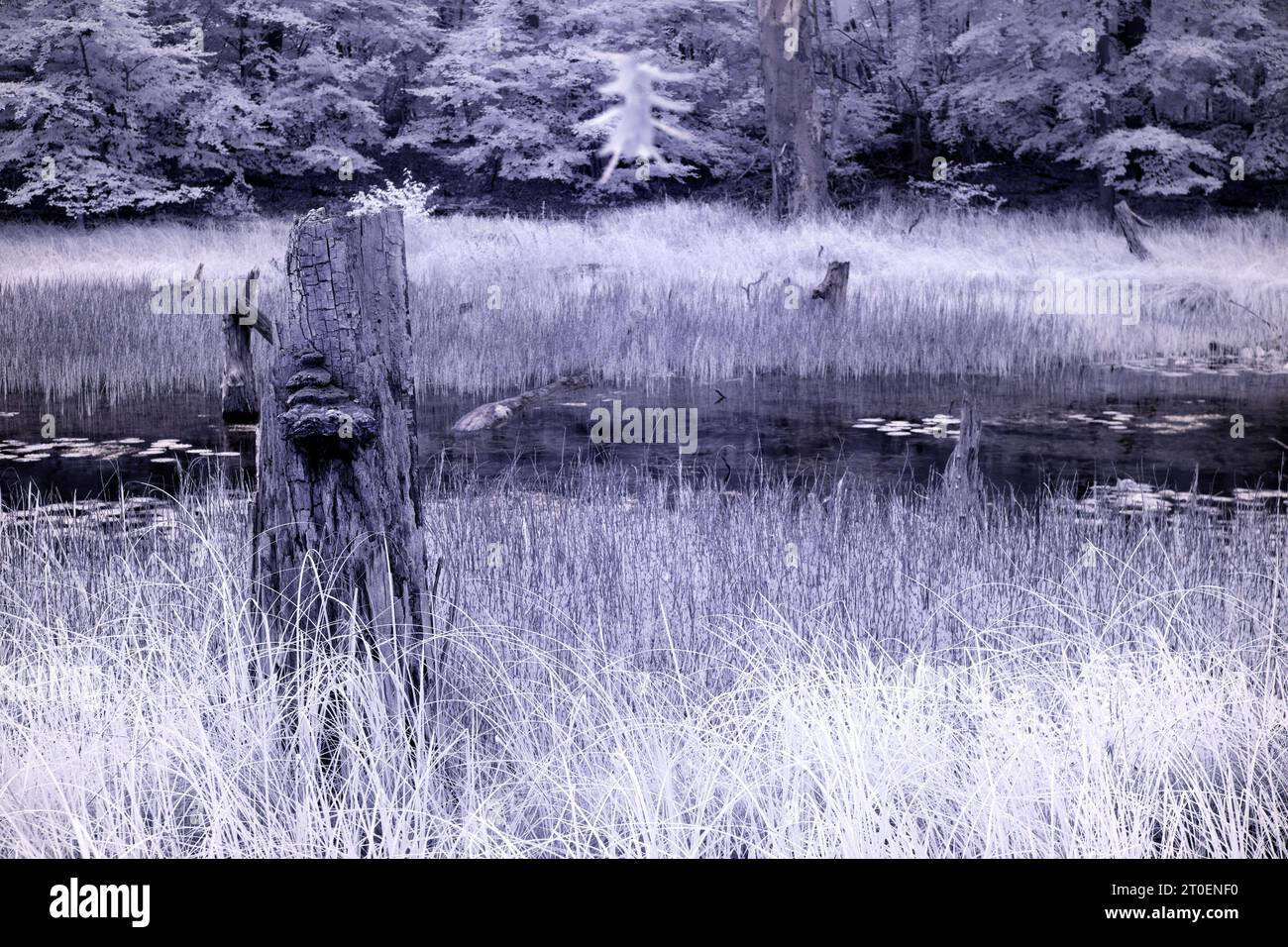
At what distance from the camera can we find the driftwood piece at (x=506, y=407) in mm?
3357

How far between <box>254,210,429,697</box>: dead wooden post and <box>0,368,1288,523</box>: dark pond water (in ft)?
4.03

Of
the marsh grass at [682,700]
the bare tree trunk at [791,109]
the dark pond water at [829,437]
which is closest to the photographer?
the marsh grass at [682,700]

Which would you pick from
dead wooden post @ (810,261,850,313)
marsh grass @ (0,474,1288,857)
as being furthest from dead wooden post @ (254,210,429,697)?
dead wooden post @ (810,261,850,313)

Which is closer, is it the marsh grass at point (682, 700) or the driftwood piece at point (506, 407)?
the marsh grass at point (682, 700)

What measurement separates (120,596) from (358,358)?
1.23 meters

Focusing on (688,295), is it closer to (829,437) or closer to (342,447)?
(829,437)

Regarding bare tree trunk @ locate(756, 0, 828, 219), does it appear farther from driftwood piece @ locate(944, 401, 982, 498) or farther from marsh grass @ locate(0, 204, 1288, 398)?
driftwood piece @ locate(944, 401, 982, 498)

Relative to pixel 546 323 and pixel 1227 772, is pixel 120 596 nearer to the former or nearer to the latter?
pixel 546 323

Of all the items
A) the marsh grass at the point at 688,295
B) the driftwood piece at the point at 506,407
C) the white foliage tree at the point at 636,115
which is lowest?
the driftwood piece at the point at 506,407

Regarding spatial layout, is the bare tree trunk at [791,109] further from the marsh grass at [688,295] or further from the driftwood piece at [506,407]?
the driftwood piece at [506,407]

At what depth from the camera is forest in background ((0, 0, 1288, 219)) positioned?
10.5 feet

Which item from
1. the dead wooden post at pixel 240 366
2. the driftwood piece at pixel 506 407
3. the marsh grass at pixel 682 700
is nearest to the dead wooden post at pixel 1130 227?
the marsh grass at pixel 682 700

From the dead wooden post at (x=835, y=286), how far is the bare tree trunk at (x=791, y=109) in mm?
256

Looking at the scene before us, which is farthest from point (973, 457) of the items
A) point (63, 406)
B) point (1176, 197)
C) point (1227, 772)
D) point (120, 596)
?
point (63, 406)
